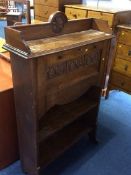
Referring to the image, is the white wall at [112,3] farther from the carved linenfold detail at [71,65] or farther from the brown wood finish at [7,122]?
the brown wood finish at [7,122]

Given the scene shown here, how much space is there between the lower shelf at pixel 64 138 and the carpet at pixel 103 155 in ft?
0.60

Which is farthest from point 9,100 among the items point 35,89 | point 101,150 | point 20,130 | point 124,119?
point 124,119

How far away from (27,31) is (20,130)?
0.66 metres

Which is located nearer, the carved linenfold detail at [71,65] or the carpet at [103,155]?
the carved linenfold detail at [71,65]

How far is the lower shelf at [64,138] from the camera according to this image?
5.16 ft

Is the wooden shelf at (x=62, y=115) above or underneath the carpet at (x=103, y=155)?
above

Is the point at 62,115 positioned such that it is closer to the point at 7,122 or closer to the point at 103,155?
the point at 7,122

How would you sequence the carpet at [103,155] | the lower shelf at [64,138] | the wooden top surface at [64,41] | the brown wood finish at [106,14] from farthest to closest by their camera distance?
the brown wood finish at [106,14]
the carpet at [103,155]
the lower shelf at [64,138]
the wooden top surface at [64,41]

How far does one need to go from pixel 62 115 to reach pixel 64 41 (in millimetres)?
588

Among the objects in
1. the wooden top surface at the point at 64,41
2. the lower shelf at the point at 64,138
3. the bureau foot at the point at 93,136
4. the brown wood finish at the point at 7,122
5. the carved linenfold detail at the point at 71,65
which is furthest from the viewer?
the bureau foot at the point at 93,136

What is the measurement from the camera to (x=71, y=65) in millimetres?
1349

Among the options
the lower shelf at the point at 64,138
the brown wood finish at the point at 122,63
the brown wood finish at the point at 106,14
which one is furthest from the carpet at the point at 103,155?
the brown wood finish at the point at 106,14

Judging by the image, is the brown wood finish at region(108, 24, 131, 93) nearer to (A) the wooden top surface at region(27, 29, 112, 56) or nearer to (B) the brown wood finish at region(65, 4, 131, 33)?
(B) the brown wood finish at region(65, 4, 131, 33)

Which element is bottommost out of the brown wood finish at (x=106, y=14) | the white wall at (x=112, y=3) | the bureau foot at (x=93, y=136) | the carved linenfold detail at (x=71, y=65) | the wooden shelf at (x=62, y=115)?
the bureau foot at (x=93, y=136)
